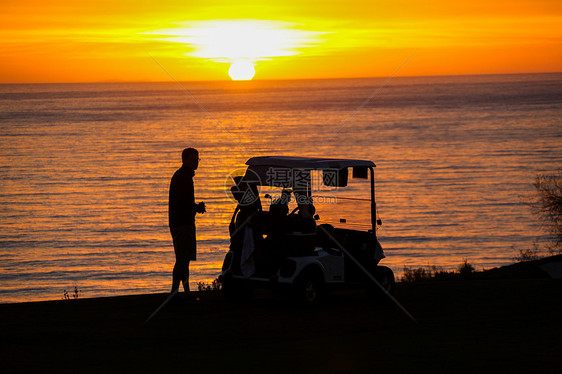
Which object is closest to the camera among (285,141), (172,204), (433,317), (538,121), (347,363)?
(347,363)

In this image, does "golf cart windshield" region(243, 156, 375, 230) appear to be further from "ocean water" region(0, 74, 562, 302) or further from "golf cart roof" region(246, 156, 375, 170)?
"ocean water" region(0, 74, 562, 302)

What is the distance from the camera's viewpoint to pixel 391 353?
28.0 ft

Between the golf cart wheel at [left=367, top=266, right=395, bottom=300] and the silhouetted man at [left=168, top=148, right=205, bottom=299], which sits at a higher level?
the silhouetted man at [left=168, top=148, right=205, bottom=299]

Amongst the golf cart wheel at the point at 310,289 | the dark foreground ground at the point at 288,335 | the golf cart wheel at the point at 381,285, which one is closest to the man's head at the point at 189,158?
the dark foreground ground at the point at 288,335

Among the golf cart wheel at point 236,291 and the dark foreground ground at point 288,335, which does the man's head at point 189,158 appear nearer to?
the golf cart wheel at point 236,291

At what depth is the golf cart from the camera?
11422 millimetres

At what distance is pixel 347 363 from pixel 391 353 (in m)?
0.70

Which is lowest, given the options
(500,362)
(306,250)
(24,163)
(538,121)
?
(500,362)

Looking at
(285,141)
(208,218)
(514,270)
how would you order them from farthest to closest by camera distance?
(285,141) < (208,218) < (514,270)

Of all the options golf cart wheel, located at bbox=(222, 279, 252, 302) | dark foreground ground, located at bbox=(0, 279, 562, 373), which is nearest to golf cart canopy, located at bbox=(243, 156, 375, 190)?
golf cart wheel, located at bbox=(222, 279, 252, 302)

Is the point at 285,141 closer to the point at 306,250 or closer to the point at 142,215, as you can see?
the point at 142,215

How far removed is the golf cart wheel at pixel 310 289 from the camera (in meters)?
A: 11.4

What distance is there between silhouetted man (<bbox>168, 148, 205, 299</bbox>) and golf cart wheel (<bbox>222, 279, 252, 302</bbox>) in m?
0.73

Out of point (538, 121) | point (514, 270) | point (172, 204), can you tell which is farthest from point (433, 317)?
point (538, 121)
